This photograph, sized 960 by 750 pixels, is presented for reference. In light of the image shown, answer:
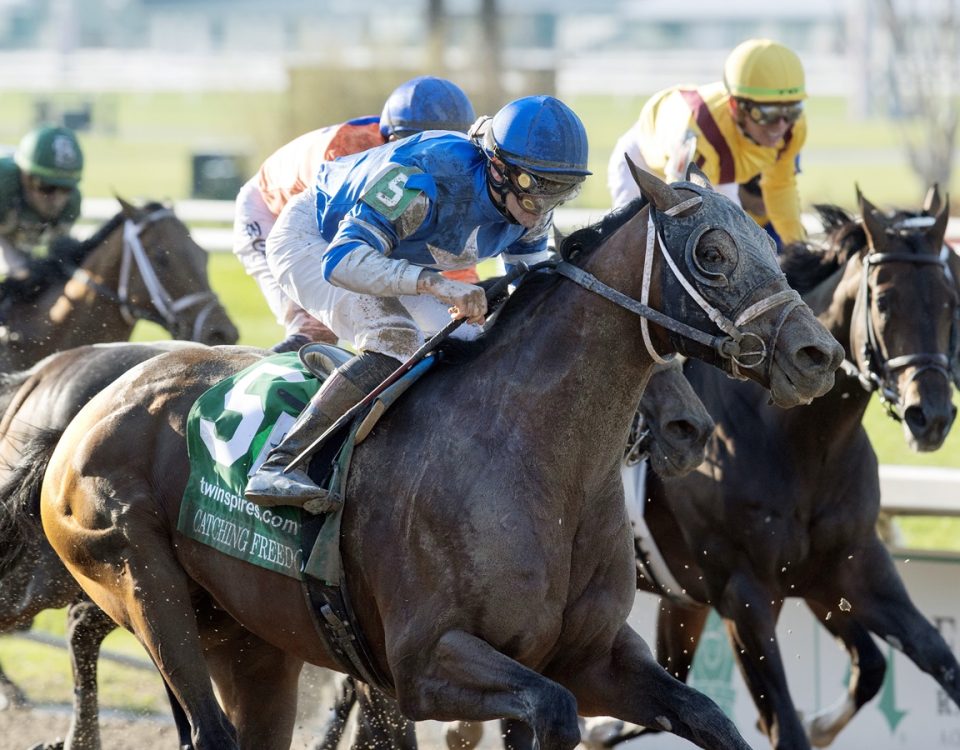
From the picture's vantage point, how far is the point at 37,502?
4.59 meters

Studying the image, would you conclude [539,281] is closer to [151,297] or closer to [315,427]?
[315,427]

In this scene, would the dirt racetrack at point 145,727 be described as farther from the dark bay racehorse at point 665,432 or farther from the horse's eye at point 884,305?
the horse's eye at point 884,305

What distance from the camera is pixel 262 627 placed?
3941mm

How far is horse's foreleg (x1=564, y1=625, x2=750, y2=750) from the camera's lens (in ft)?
11.0

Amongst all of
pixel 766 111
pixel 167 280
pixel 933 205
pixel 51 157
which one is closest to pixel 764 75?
pixel 766 111

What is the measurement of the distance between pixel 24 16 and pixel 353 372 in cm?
5872

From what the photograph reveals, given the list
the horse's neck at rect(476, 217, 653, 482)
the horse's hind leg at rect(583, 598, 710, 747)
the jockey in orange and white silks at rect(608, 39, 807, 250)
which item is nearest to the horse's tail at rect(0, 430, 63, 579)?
the horse's neck at rect(476, 217, 653, 482)

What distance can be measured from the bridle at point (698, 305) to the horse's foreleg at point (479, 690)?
71 cm

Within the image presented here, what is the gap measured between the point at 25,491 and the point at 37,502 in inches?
2.2

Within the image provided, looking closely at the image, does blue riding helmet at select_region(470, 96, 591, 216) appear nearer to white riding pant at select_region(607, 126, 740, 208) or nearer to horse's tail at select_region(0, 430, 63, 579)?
horse's tail at select_region(0, 430, 63, 579)

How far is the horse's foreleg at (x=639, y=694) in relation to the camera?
11.0 feet

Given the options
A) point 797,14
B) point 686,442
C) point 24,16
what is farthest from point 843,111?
point 686,442

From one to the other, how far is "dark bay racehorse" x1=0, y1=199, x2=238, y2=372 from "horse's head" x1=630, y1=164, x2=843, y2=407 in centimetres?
407

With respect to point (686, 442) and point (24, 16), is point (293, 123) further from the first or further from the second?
point (24, 16)
